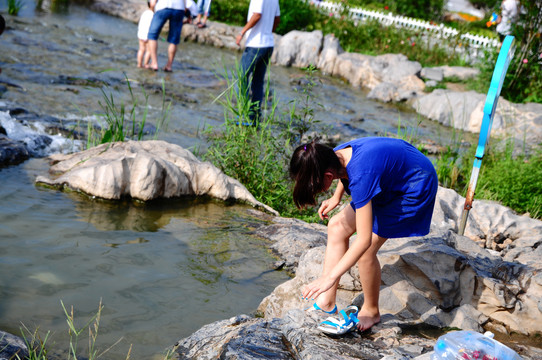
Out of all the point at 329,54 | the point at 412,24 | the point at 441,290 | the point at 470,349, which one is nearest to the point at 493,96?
the point at 441,290

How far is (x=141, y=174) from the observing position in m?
5.20

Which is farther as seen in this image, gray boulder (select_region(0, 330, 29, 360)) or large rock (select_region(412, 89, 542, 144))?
large rock (select_region(412, 89, 542, 144))

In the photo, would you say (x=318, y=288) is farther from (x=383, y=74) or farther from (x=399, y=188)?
(x=383, y=74)

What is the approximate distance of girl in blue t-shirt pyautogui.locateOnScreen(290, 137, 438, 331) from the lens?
2918mm

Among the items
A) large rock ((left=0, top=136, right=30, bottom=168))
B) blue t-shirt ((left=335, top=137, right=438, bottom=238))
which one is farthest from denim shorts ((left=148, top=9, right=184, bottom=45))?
blue t-shirt ((left=335, top=137, right=438, bottom=238))

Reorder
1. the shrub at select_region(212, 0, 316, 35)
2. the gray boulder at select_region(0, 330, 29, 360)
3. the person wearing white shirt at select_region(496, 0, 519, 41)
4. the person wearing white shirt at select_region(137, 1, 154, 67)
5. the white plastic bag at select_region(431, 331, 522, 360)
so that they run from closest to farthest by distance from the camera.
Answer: the white plastic bag at select_region(431, 331, 522, 360) → the gray boulder at select_region(0, 330, 29, 360) → the person wearing white shirt at select_region(137, 1, 154, 67) → the person wearing white shirt at select_region(496, 0, 519, 41) → the shrub at select_region(212, 0, 316, 35)

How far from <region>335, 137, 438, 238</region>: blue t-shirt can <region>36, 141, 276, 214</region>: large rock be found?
250cm

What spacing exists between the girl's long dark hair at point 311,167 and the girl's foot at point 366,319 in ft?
2.69

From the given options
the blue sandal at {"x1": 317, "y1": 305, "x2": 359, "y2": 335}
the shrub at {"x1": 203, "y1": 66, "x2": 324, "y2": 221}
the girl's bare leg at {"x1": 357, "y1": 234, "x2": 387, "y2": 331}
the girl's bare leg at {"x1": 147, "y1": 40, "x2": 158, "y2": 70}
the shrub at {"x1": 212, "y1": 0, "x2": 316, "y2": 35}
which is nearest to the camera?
the blue sandal at {"x1": 317, "y1": 305, "x2": 359, "y2": 335}

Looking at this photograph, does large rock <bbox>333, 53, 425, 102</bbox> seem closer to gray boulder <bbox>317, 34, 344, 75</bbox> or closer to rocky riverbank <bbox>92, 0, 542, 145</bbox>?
rocky riverbank <bbox>92, 0, 542, 145</bbox>

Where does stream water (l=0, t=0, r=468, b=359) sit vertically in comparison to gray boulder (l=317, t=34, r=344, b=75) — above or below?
below

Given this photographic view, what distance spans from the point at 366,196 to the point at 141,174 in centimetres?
284

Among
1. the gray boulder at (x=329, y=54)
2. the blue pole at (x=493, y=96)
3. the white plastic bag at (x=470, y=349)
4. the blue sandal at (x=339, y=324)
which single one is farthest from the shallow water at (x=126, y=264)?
the gray boulder at (x=329, y=54)

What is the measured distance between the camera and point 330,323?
3078 millimetres
